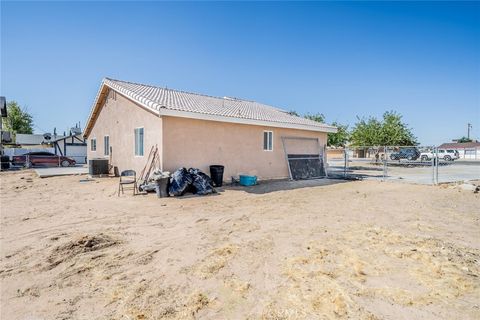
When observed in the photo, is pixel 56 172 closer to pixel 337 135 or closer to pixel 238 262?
pixel 238 262

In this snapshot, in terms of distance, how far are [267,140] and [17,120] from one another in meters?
50.1

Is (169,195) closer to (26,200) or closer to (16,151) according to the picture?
(26,200)

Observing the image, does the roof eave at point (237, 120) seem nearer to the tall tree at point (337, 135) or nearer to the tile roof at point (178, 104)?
the tile roof at point (178, 104)

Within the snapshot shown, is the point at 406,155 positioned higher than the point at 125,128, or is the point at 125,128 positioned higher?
the point at 125,128

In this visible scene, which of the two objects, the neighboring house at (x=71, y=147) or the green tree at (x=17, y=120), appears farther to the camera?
the green tree at (x=17, y=120)

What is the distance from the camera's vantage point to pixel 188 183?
880 cm

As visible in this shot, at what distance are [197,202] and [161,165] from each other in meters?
2.63

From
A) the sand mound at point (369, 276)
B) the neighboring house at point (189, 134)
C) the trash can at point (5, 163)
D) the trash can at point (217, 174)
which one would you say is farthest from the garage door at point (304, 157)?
the trash can at point (5, 163)

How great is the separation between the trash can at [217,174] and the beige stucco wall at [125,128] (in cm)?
226

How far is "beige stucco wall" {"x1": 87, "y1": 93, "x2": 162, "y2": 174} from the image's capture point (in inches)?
407

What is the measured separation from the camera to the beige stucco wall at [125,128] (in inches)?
407

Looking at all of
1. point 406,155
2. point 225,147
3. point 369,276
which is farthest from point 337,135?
point 369,276

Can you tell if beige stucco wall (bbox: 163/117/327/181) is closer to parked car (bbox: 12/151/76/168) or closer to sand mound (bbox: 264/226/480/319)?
sand mound (bbox: 264/226/480/319)

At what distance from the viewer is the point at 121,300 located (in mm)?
Answer: 2643
